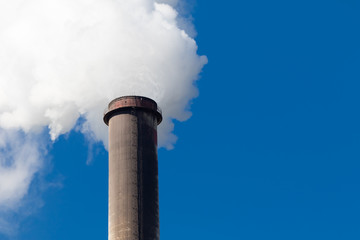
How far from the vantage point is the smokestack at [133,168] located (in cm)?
4075

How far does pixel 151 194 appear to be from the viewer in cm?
4216

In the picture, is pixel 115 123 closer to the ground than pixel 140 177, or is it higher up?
higher up

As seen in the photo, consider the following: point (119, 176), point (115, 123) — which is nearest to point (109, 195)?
point (119, 176)

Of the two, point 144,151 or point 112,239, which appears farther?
point 144,151

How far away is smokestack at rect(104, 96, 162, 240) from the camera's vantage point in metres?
40.8

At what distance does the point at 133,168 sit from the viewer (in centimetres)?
4228

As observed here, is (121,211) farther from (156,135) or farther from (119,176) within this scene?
(156,135)

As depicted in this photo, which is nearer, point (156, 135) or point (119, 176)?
point (119, 176)

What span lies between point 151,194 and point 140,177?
1.33 m

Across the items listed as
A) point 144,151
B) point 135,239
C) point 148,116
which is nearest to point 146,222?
point 135,239

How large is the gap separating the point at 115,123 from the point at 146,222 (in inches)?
298

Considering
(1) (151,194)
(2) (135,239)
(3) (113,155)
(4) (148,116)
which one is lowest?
(2) (135,239)

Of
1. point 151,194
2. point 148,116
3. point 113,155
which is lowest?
point 151,194

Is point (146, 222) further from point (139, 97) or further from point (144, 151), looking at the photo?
point (139, 97)
